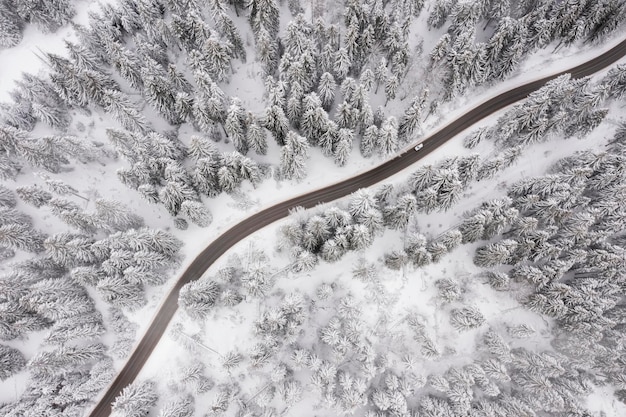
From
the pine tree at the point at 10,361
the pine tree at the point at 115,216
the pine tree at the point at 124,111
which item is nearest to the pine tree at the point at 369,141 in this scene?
the pine tree at the point at 124,111

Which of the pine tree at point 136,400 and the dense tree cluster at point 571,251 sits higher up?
the pine tree at point 136,400

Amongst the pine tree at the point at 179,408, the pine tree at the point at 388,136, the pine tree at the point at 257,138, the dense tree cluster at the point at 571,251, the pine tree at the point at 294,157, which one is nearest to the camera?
the pine tree at the point at 179,408

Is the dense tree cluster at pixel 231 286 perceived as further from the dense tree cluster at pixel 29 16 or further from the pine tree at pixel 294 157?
the dense tree cluster at pixel 29 16

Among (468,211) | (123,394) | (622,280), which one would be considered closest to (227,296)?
(123,394)

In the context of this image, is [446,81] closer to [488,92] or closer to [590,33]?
[488,92]

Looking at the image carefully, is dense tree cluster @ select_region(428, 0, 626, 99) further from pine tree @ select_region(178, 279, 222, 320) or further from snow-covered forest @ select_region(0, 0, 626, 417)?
pine tree @ select_region(178, 279, 222, 320)

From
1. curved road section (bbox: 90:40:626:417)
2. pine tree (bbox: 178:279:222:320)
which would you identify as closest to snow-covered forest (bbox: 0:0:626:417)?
pine tree (bbox: 178:279:222:320)
